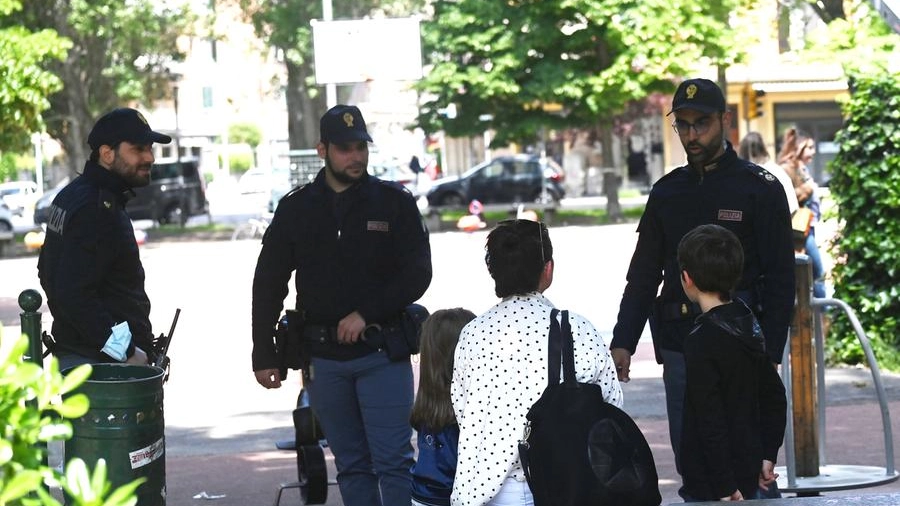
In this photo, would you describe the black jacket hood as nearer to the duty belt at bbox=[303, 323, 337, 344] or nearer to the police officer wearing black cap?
the duty belt at bbox=[303, 323, 337, 344]

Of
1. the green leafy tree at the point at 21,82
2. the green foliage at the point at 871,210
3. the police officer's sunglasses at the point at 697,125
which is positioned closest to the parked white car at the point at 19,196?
the green leafy tree at the point at 21,82

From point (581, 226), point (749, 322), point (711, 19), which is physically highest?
point (711, 19)

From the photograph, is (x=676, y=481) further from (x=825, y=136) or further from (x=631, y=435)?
(x=825, y=136)

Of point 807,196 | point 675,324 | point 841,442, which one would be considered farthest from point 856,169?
point 675,324

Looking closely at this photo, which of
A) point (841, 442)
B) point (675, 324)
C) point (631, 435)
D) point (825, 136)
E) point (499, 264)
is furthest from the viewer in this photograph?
point (825, 136)

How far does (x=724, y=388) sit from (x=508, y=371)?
75 centimetres

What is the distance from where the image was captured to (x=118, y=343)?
561 centimetres

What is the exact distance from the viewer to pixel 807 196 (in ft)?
39.8

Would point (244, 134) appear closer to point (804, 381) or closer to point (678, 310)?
point (804, 381)

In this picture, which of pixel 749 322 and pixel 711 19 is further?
pixel 711 19

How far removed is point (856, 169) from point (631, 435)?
7416 millimetres

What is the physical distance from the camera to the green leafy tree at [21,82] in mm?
23406

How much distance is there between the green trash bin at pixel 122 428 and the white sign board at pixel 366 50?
91.0 ft

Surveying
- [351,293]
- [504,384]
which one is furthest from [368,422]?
→ [504,384]
